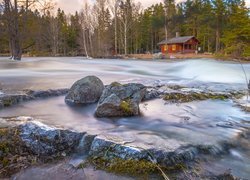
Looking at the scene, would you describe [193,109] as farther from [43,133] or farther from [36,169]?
[36,169]

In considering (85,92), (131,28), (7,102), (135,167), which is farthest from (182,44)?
(135,167)

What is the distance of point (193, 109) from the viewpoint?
5344 mm

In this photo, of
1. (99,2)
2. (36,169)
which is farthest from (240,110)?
(99,2)

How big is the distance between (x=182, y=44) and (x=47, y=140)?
130ft

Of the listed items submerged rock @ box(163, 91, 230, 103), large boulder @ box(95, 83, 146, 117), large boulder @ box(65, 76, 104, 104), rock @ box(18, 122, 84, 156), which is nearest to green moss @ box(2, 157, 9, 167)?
rock @ box(18, 122, 84, 156)

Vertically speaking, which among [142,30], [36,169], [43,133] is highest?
[142,30]

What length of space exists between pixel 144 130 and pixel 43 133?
1.44 metres

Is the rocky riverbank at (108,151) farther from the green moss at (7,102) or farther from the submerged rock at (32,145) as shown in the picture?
the green moss at (7,102)

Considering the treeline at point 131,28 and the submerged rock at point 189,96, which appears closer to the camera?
the submerged rock at point 189,96

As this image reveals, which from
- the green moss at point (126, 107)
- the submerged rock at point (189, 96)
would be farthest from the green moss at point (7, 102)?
the submerged rock at point (189, 96)

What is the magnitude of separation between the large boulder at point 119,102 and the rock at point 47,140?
1.25 meters

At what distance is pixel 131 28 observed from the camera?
155 ft

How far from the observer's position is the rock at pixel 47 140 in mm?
3178

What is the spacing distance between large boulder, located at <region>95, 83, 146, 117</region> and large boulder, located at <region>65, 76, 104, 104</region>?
0.93 meters
